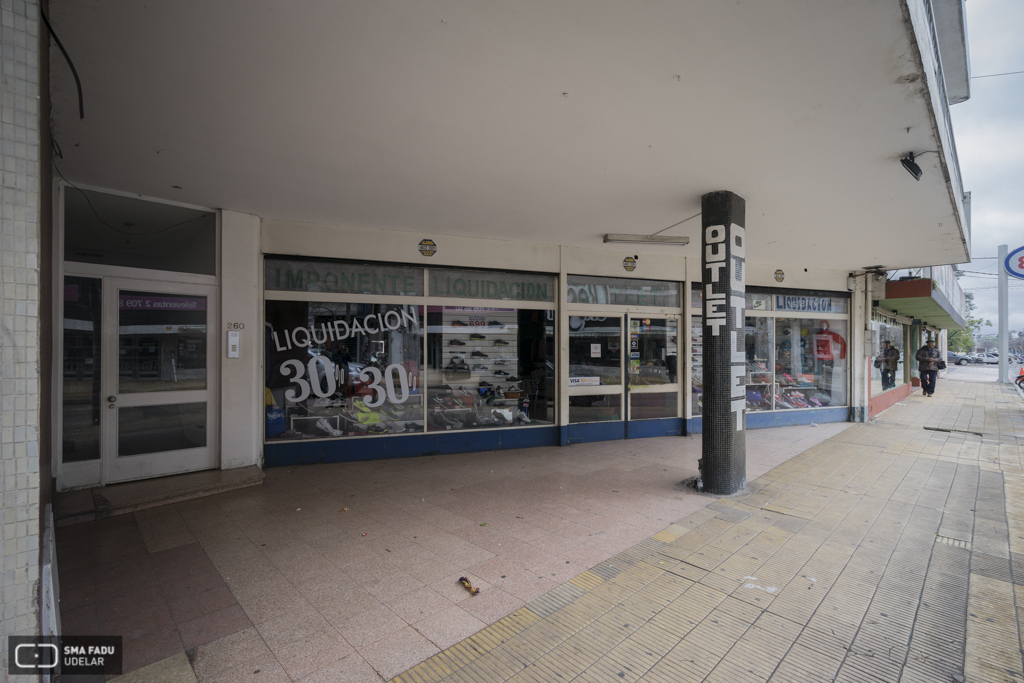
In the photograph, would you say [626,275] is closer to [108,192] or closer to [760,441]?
[760,441]

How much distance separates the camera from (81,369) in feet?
15.9

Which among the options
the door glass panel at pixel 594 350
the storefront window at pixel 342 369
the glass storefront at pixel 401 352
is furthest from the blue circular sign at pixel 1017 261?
the storefront window at pixel 342 369

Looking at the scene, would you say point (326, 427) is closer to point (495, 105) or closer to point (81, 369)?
point (81, 369)

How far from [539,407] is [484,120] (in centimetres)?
494

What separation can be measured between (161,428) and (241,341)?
1242mm

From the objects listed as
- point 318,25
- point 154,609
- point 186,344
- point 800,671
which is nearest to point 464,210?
point 318,25

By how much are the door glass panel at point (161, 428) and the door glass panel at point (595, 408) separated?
5.09 m

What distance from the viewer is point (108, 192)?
193 inches

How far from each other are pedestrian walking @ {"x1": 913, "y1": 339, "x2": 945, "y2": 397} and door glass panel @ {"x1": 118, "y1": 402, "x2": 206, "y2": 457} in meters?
19.1

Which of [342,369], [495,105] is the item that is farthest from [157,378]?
[495,105]

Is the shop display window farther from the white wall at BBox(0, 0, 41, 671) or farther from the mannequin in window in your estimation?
the mannequin in window

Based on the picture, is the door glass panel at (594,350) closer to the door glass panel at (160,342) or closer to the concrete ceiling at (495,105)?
the concrete ceiling at (495,105)

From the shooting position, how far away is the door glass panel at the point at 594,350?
767 centimetres

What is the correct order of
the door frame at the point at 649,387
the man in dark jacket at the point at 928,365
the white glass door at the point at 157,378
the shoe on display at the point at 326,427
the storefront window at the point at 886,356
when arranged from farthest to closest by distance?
the man in dark jacket at the point at 928,365
the storefront window at the point at 886,356
the door frame at the point at 649,387
the shoe on display at the point at 326,427
the white glass door at the point at 157,378
